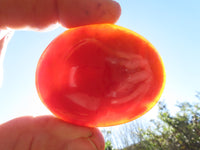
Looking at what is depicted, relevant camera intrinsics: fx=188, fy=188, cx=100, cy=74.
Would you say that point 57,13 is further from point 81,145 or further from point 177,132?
point 177,132

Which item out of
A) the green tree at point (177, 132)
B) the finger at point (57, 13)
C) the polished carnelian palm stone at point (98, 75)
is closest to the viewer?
the polished carnelian palm stone at point (98, 75)

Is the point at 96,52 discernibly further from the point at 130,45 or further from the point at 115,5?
the point at 115,5

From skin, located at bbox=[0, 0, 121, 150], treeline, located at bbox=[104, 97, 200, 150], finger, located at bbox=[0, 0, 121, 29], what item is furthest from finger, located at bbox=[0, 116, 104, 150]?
treeline, located at bbox=[104, 97, 200, 150]

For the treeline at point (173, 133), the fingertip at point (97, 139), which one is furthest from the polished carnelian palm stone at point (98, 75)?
the treeline at point (173, 133)

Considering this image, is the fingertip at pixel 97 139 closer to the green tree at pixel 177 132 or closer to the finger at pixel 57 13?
the finger at pixel 57 13

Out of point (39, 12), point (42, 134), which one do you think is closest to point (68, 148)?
point (42, 134)

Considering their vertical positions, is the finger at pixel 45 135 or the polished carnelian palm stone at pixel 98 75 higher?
the polished carnelian palm stone at pixel 98 75

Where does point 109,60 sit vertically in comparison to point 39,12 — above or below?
below

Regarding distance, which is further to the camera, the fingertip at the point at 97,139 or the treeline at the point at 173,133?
the treeline at the point at 173,133
